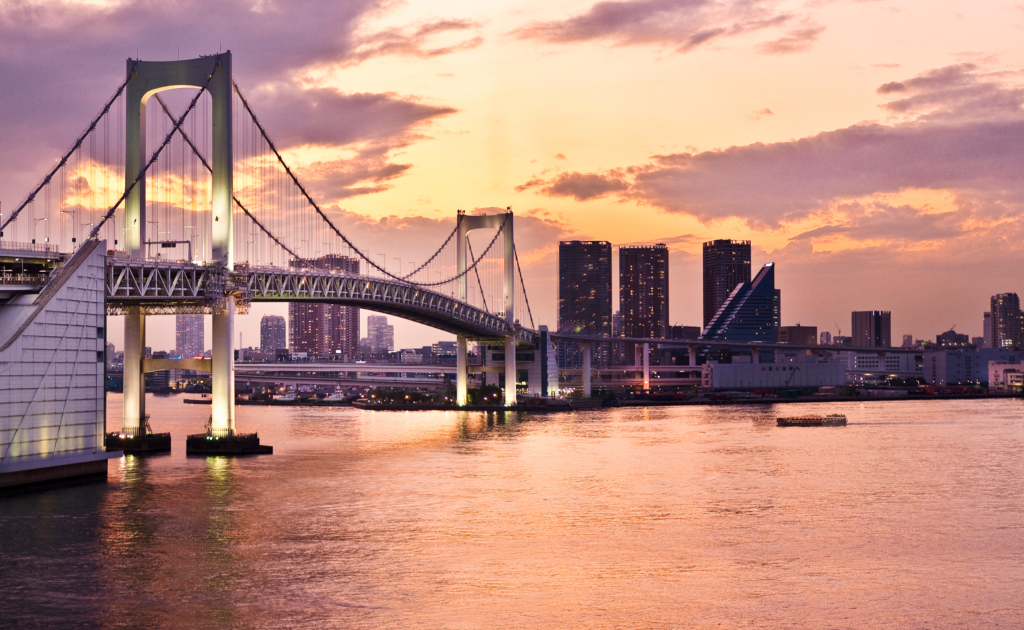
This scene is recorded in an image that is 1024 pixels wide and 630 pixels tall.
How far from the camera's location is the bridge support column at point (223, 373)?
3981cm

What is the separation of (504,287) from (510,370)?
7.36 metres

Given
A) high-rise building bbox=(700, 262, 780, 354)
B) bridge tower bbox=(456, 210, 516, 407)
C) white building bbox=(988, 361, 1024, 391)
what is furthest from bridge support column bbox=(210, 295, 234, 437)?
high-rise building bbox=(700, 262, 780, 354)

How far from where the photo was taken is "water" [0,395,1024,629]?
1741cm

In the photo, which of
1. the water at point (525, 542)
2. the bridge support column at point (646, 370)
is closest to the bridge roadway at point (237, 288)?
the water at point (525, 542)

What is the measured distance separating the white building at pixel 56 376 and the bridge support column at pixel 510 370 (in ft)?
166

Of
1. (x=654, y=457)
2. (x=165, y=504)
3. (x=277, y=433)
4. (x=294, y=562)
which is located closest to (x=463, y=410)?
(x=277, y=433)

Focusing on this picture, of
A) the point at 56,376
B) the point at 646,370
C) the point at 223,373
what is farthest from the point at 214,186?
the point at 646,370

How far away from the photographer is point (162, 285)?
38.6 meters

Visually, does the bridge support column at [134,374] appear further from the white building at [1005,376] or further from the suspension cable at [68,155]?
the white building at [1005,376]

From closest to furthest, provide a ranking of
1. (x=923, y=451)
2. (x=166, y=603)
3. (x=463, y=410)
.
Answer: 1. (x=166, y=603)
2. (x=923, y=451)
3. (x=463, y=410)

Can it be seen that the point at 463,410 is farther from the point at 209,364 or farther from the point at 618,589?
the point at 618,589

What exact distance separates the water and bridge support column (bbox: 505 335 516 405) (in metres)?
38.7

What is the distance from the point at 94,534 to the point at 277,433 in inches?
1307

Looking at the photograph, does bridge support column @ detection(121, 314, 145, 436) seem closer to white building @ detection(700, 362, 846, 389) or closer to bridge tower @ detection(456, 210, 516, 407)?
bridge tower @ detection(456, 210, 516, 407)
